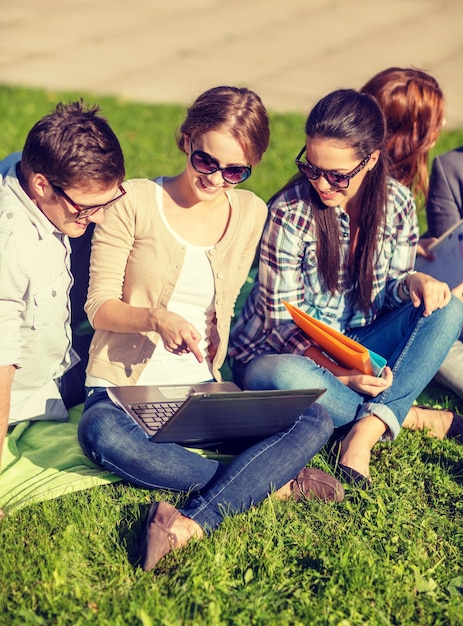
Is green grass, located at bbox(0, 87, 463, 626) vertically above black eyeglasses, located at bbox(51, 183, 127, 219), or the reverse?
black eyeglasses, located at bbox(51, 183, 127, 219)

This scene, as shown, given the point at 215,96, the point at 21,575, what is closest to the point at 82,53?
the point at 215,96

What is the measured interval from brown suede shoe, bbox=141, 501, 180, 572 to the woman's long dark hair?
4.71 feet

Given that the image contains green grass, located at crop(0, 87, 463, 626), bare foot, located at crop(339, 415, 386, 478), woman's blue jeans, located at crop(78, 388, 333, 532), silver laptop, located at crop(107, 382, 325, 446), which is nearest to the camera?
green grass, located at crop(0, 87, 463, 626)

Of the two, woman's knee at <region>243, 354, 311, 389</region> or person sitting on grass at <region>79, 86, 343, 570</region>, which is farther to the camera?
woman's knee at <region>243, 354, 311, 389</region>

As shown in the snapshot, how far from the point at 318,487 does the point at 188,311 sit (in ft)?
3.15

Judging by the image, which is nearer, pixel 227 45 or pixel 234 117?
pixel 234 117

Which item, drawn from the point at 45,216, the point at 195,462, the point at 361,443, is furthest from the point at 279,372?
the point at 45,216

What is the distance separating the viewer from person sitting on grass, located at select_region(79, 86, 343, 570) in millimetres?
3543

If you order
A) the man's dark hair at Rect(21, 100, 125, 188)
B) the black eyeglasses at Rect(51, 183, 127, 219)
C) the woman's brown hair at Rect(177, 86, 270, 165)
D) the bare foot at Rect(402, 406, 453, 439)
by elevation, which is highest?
the woman's brown hair at Rect(177, 86, 270, 165)

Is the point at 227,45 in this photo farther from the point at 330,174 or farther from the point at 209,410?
the point at 209,410

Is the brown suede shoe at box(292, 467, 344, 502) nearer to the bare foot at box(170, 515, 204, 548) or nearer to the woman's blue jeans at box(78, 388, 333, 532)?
the woman's blue jeans at box(78, 388, 333, 532)

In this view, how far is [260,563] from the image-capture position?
329 centimetres

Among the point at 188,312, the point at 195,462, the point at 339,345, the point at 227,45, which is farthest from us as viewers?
the point at 227,45

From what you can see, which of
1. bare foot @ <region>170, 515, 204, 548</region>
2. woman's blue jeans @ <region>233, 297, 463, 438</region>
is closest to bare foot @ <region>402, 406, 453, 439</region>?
woman's blue jeans @ <region>233, 297, 463, 438</region>
